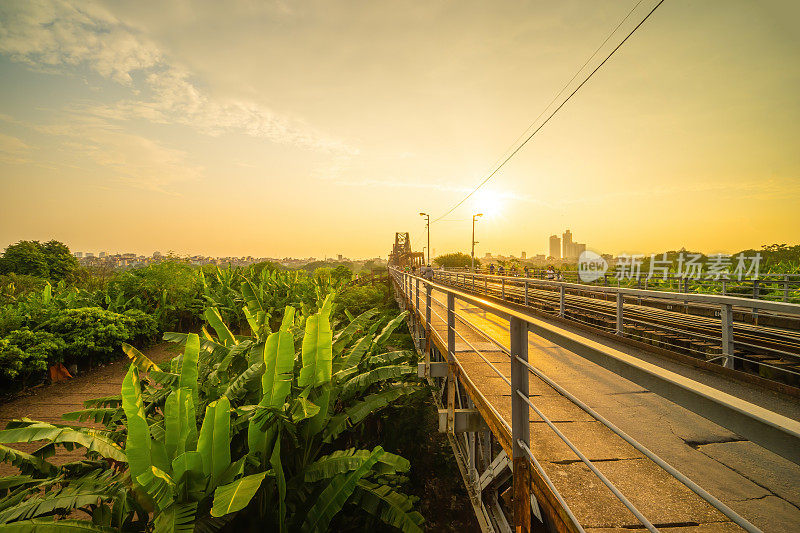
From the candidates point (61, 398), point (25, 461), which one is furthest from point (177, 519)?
point (61, 398)

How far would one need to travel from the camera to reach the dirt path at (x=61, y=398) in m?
8.98

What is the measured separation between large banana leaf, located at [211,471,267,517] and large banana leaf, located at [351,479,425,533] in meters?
1.62

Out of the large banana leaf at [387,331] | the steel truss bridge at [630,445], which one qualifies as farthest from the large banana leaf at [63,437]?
the large banana leaf at [387,331]

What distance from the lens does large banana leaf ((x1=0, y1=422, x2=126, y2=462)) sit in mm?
3361

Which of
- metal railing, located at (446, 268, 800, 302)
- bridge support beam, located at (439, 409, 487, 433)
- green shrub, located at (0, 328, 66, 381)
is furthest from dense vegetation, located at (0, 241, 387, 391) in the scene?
metal railing, located at (446, 268, 800, 302)

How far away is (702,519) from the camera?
2.01 meters

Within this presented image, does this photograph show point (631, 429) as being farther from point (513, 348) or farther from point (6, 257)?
point (6, 257)

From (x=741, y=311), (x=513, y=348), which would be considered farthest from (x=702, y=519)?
(x=741, y=311)

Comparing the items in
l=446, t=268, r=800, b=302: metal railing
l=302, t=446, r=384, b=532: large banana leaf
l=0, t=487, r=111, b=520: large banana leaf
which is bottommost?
l=302, t=446, r=384, b=532: large banana leaf

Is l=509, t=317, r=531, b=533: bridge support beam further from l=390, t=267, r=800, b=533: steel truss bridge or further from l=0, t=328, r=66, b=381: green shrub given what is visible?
l=0, t=328, r=66, b=381: green shrub

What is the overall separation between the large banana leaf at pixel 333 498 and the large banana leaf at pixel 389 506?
48cm

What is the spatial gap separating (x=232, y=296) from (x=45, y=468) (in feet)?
→ 47.0

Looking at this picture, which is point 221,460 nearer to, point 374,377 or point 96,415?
point 374,377

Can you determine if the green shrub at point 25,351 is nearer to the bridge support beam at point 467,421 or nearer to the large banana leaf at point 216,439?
the large banana leaf at point 216,439
